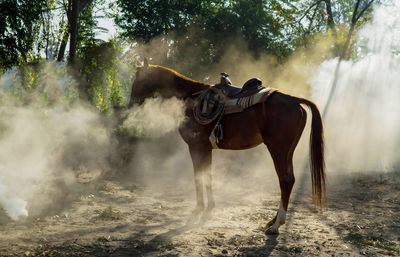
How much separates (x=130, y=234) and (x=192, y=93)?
3009 millimetres

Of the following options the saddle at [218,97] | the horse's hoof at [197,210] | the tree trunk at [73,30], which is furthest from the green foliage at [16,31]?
the horse's hoof at [197,210]

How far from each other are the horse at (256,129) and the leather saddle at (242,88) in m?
0.36

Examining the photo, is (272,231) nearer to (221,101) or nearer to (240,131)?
(240,131)

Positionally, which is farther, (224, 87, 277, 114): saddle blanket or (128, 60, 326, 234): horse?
(224, 87, 277, 114): saddle blanket

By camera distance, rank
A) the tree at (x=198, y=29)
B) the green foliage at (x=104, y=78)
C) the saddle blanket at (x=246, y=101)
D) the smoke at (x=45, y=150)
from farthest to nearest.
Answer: the tree at (x=198, y=29) → the green foliage at (x=104, y=78) → the smoke at (x=45, y=150) → the saddle blanket at (x=246, y=101)

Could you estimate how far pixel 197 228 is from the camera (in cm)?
540

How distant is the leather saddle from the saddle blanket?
0.38 feet

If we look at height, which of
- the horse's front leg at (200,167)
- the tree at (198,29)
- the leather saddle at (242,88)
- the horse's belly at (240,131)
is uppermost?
the tree at (198,29)

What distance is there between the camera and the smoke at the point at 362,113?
44.7ft

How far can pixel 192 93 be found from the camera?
656cm

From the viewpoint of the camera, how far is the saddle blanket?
18.3ft

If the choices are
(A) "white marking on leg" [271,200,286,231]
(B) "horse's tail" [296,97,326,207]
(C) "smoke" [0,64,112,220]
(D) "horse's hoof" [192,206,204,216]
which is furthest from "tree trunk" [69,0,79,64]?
(A) "white marking on leg" [271,200,286,231]

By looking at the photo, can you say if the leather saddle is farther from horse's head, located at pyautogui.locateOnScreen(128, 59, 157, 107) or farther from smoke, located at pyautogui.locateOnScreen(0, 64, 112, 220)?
smoke, located at pyautogui.locateOnScreen(0, 64, 112, 220)

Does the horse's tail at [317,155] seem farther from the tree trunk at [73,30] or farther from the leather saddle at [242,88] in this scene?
the tree trunk at [73,30]
